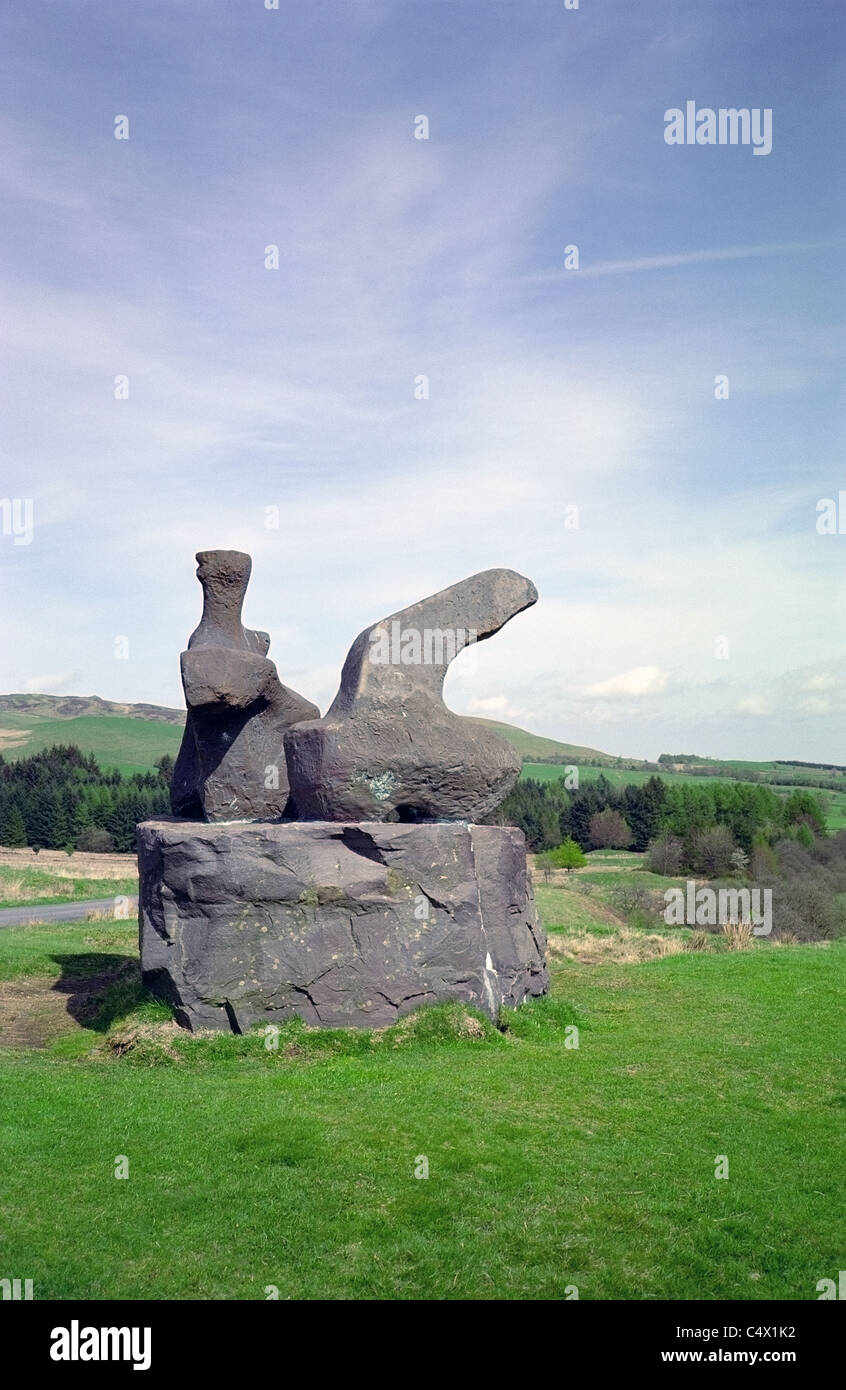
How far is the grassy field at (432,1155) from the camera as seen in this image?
6.12 metres

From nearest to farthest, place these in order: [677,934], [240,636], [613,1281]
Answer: [613,1281]
[240,636]
[677,934]

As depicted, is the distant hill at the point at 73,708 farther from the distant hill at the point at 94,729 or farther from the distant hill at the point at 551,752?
the distant hill at the point at 551,752

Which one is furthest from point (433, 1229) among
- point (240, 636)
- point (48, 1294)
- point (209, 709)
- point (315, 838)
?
point (240, 636)

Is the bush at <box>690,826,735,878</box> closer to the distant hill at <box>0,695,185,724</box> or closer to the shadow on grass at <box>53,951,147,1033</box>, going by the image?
the shadow on grass at <box>53,951,147,1033</box>

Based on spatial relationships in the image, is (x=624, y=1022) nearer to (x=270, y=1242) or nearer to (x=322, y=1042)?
(x=322, y=1042)

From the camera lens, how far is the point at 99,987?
49.6ft

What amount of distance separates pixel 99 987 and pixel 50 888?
65.8ft

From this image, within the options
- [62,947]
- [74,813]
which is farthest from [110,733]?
[62,947]

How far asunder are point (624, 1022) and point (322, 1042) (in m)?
4.13

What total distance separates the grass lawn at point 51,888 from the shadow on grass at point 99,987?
1393 cm

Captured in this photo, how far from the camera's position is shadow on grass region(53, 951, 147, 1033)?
1280 cm

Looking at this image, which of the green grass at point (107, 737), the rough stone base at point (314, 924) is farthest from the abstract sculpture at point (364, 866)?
the green grass at point (107, 737)

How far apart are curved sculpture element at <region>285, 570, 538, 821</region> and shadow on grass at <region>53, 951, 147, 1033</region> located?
11.1ft

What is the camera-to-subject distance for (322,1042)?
10797 millimetres
